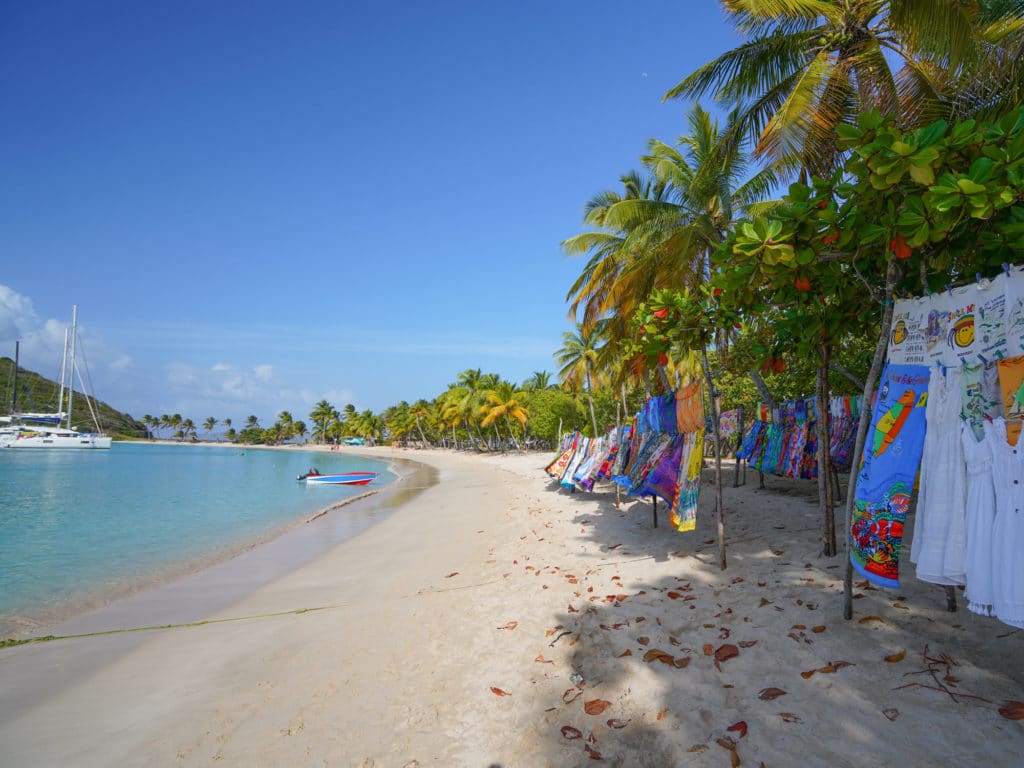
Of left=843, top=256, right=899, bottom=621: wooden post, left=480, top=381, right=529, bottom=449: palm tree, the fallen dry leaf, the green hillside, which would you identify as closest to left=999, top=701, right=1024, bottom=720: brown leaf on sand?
left=843, top=256, right=899, bottom=621: wooden post

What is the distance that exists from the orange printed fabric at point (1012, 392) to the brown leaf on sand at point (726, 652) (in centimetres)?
230

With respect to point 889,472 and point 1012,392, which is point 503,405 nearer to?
point 889,472

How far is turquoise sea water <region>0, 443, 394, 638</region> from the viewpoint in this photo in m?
9.01

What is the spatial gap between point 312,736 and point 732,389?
56.7 ft

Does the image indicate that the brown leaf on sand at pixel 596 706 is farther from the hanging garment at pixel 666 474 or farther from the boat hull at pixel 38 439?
the boat hull at pixel 38 439

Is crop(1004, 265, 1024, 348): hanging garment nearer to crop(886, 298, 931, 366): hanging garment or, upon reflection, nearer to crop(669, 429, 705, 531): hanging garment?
crop(886, 298, 931, 366): hanging garment

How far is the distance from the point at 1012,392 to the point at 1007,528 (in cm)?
68

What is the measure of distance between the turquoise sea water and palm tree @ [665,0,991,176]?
1322 cm

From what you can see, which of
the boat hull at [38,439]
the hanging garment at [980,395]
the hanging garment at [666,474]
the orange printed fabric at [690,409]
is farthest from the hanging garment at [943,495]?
the boat hull at [38,439]

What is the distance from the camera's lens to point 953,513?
8.79ft

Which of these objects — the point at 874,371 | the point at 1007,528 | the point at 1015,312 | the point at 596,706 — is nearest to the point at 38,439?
the point at 596,706

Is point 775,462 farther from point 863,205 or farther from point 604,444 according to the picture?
point 863,205

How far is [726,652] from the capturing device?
376cm

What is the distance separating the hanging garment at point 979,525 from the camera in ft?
8.12
